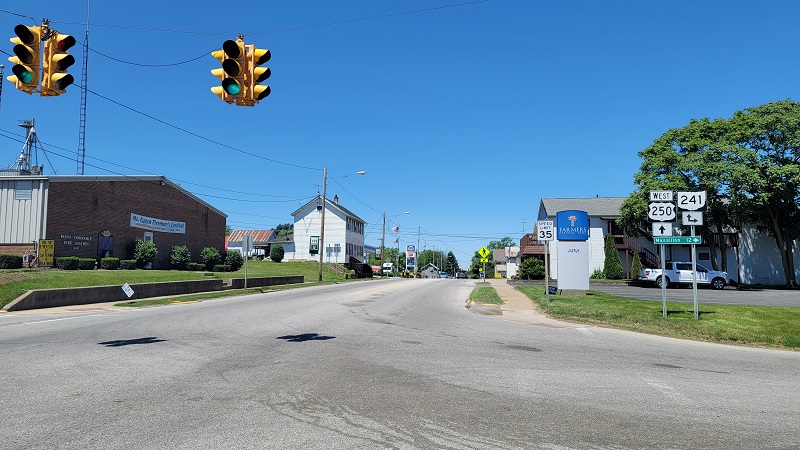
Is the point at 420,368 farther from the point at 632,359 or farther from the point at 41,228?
the point at 41,228

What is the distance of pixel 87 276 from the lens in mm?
25906

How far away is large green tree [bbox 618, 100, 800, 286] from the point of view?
35.3 metres

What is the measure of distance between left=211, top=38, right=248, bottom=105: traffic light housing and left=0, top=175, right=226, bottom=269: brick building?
90.2 feet

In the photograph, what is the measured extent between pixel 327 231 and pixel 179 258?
3057 cm

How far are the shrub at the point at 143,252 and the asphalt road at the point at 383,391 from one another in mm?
27454

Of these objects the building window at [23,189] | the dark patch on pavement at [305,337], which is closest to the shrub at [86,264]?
the building window at [23,189]

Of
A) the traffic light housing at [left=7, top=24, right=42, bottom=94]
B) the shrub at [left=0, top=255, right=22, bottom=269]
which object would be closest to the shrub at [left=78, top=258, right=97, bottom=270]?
the shrub at [left=0, top=255, right=22, bottom=269]

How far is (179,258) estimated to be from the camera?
4225 centimetres

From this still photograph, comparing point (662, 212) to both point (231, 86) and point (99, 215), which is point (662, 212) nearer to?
point (231, 86)

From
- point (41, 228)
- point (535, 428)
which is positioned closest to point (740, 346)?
point (535, 428)

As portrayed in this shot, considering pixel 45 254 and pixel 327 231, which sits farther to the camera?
pixel 327 231

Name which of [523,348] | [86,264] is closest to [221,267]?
Answer: [86,264]

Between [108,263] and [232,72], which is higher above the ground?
[232,72]

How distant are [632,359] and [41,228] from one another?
110 ft
